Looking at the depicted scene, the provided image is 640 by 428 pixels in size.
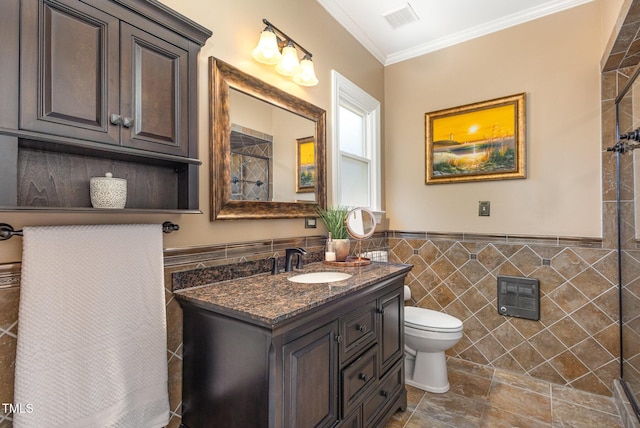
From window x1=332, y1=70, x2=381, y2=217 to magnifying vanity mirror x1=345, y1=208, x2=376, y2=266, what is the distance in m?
0.23

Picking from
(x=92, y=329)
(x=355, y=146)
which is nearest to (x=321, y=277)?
(x=92, y=329)

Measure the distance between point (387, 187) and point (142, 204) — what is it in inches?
86.8

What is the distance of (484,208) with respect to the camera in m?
2.51

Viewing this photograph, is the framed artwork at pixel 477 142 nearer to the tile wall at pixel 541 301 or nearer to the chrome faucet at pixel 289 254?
the tile wall at pixel 541 301

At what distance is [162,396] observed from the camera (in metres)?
1.21

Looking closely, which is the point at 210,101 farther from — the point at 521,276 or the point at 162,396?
the point at 521,276

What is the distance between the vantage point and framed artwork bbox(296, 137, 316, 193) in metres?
2.02

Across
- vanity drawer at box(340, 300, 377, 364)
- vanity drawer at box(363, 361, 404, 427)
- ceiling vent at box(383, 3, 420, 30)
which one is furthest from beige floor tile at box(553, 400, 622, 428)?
ceiling vent at box(383, 3, 420, 30)

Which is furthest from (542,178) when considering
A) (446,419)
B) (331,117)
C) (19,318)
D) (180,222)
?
(19,318)

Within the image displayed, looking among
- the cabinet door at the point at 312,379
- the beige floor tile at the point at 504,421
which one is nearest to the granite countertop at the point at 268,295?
the cabinet door at the point at 312,379

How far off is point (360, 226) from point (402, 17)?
63.4 inches

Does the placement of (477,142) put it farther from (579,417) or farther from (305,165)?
(579,417)

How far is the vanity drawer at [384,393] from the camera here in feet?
5.11

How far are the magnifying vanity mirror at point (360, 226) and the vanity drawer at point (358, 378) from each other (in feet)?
1.87
